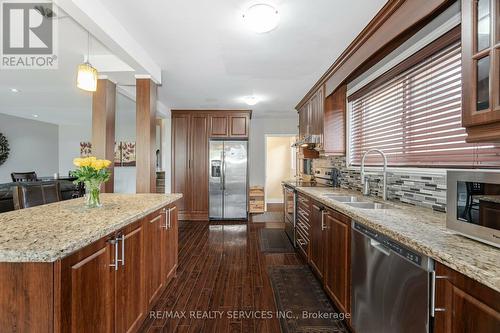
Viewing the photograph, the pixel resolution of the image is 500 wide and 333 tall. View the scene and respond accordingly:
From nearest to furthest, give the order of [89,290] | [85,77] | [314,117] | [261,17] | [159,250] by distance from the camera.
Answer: [89,290] < [261,17] < [159,250] < [85,77] < [314,117]

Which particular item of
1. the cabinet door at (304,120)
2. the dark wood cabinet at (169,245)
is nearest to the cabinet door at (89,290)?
the dark wood cabinet at (169,245)

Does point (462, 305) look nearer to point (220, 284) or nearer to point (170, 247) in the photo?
point (220, 284)

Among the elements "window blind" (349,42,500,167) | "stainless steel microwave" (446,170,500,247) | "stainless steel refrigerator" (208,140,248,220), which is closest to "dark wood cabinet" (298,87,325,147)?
"window blind" (349,42,500,167)

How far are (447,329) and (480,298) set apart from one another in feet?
0.75

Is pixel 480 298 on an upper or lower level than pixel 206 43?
lower

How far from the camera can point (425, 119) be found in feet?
6.60

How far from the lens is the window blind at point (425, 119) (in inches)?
66.0

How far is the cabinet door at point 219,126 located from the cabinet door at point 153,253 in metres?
3.32

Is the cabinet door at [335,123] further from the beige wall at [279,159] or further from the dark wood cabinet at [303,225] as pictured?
the beige wall at [279,159]

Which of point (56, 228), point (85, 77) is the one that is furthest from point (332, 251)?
point (85, 77)

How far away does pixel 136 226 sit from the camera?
1.68 meters

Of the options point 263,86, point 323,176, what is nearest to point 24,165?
point 263,86

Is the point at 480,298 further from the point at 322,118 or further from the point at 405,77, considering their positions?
the point at 322,118

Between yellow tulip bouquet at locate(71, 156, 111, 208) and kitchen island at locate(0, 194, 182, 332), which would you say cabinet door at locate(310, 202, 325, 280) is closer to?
kitchen island at locate(0, 194, 182, 332)
